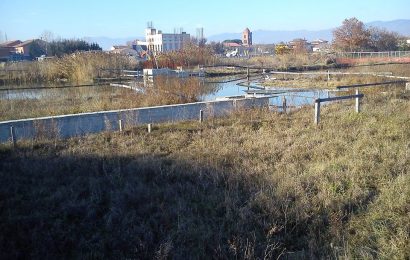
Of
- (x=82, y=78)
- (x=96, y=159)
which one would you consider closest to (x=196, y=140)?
(x=96, y=159)

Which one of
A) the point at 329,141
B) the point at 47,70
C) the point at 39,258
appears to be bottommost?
the point at 39,258

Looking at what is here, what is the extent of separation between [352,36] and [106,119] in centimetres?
4921

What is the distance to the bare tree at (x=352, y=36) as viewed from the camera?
172 ft

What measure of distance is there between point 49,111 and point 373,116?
9.30m

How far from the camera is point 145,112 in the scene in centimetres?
1105

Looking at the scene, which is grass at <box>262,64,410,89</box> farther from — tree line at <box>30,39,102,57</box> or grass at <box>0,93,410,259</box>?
tree line at <box>30,39,102,57</box>

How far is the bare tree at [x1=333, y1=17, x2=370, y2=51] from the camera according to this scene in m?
52.6

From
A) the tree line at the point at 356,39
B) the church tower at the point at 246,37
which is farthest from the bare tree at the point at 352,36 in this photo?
the church tower at the point at 246,37

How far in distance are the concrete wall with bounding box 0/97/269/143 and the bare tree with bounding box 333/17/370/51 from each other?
144 ft

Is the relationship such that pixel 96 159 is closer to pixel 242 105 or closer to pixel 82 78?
pixel 242 105

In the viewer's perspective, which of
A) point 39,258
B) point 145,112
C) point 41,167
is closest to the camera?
point 39,258

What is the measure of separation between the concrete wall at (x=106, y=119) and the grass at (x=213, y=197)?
943mm

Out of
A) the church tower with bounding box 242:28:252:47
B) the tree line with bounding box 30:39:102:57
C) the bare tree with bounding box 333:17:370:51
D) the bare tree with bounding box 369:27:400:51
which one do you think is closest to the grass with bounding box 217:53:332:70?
the bare tree with bounding box 333:17:370:51

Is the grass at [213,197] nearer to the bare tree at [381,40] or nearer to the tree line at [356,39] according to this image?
the tree line at [356,39]
